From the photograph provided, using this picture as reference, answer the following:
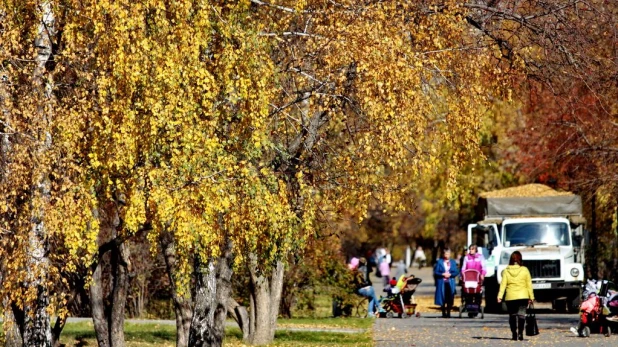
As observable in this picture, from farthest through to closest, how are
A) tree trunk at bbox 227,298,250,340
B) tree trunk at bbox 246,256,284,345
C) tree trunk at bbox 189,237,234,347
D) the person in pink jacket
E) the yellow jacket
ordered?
the person in pink jacket → tree trunk at bbox 227,298,250,340 → tree trunk at bbox 246,256,284,345 → the yellow jacket → tree trunk at bbox 189,237,234,347

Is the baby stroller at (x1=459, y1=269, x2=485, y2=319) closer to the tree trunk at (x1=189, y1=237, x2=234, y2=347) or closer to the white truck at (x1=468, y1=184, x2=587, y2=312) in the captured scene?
the white truck at (x1=468, y1=184, x2=587, y2=312)

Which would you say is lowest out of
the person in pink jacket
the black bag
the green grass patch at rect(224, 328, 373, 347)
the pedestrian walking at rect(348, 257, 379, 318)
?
the green grass patch at rect(224, 328, 373, 347)

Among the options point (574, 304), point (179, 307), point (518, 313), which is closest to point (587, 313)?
point (518, 313)

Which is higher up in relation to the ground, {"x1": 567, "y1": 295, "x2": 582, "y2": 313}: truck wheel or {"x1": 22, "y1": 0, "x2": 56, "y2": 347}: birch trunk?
{"x1": 22, "y1": 0, "x2": 56, "y2": 347}: birch trunk

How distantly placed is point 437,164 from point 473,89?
129 cm

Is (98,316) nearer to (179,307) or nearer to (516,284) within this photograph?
(179,307)

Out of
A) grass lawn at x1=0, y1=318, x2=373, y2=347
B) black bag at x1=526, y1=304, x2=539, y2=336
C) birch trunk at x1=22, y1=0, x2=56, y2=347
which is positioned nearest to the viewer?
birch trunk at x1=22, y1=0, x2=56, y2=347

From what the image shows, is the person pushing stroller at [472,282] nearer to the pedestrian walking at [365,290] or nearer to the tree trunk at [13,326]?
the pedestrian walking at [365,290]

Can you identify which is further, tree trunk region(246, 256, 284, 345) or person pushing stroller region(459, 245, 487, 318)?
person pushing stroller region(459, 245, 487, 318)

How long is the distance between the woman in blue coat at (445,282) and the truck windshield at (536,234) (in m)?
2.43

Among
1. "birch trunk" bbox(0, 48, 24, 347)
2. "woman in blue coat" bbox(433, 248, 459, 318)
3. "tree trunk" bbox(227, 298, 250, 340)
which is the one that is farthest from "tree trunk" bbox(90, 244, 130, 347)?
"woman in blue coat" bbox(433, 248, 459, 318)

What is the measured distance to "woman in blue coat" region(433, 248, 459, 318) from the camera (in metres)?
33.9

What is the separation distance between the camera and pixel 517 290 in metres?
23.0

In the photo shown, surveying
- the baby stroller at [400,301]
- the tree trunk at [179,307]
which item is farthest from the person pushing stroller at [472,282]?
the tree trunk at [179,307]
